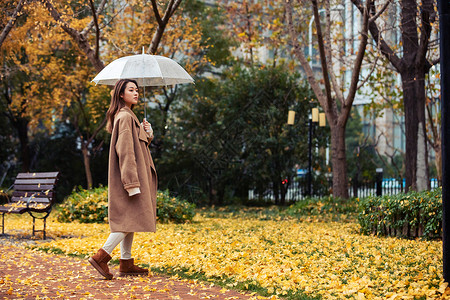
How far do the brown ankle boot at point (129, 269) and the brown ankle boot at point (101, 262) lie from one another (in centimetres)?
26

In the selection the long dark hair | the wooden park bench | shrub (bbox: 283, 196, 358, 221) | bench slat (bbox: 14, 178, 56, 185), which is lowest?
shrub (bbox: 283, 196, 358, 221)

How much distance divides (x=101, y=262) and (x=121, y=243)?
382mm

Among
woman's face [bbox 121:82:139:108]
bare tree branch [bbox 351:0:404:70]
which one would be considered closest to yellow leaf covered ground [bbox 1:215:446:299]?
Result: woman's face [bbox 121:82:139:108]

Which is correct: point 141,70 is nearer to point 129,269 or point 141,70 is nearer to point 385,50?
point 129,269

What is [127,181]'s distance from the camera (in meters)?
5.73

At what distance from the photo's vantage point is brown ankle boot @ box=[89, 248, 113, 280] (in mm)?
5801

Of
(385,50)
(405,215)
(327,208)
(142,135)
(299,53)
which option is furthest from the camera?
(299,53)

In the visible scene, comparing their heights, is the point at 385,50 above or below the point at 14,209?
above

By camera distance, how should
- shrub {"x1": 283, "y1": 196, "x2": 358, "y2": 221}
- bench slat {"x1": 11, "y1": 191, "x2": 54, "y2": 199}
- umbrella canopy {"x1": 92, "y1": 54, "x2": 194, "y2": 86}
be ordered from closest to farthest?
umbrella canopy {"x1": 92, "y1": 54, "x2": 194, "y2": 86}, bench slat {"x1": 11, "y1": 191, "x2": 54, "y2": 199}, shrub {"x1": 283, "y1": 196, "x2": 358, "y2": 221}

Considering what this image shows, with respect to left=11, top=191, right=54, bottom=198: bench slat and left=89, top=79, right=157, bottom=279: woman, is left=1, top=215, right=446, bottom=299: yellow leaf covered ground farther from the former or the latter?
left=89, top=79, right=157, bottom=279: woman

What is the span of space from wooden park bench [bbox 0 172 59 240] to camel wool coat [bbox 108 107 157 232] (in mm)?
3940

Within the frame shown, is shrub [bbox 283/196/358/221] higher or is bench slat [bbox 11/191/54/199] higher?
bench slat [bbox 11/191/54/199]

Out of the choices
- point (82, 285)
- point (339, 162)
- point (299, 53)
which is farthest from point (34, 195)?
point (339, 162)

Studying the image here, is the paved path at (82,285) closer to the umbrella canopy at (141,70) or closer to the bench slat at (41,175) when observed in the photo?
the umbrella canopy at (141,70)
